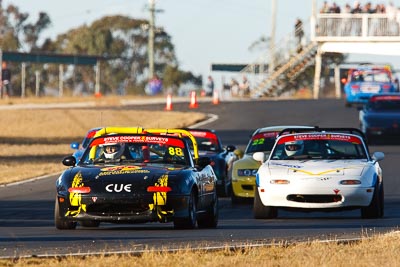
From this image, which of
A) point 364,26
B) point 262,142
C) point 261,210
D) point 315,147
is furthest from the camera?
point 364,26

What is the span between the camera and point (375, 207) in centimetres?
1912

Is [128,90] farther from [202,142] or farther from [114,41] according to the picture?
[202,142]

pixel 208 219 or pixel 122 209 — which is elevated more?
pixel 122 209

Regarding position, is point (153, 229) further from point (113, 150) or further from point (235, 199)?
point (235, 199)

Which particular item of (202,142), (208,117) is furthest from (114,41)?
(202,142)

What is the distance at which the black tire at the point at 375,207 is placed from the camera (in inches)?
750

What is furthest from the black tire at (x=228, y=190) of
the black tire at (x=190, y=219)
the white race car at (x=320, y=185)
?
the black tire at (x=190, y=219)

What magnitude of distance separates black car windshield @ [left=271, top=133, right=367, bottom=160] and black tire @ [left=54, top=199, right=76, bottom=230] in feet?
14.4

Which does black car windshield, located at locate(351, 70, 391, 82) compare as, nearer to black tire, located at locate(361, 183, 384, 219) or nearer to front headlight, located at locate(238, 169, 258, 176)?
front headlight, located at locate(238, 169, 258, 176)

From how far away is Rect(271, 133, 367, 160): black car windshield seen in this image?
65.5 feet

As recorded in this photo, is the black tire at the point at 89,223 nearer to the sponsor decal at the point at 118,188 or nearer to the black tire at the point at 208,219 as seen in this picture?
the sponsor decal at the point at 118,188

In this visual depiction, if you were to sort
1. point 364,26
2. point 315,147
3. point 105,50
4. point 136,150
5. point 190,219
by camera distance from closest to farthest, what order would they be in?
point 190,219, point 136,150, point 315,147, point 364,26, point 105,50

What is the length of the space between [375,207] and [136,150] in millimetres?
3559

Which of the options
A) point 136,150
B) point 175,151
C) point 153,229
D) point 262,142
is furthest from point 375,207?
point 262,142
